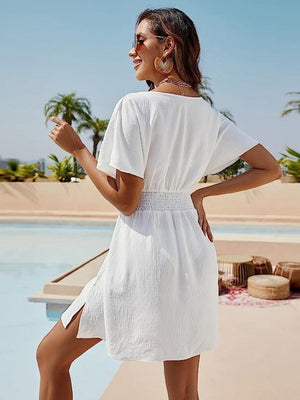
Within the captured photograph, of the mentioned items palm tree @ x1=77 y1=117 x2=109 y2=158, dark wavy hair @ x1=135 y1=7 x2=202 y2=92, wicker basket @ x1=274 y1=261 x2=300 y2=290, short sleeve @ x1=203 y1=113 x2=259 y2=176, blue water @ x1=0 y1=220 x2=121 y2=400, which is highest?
palm tree @ x1=77 y1=117 x2=109 y2=158

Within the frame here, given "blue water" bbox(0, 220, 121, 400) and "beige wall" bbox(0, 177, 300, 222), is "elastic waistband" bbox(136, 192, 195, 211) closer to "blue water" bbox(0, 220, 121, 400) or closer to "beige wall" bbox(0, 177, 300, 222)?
"blue water" bbox(0, 220, 121, 400)

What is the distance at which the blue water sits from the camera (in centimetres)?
338

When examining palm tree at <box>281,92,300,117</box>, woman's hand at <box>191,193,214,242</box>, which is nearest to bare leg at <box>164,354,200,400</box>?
woman's hand at <box>191,193,214,242</box>

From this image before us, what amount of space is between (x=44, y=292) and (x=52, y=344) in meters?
3.30

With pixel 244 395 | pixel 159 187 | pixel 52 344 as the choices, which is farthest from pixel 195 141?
pixel 244 395

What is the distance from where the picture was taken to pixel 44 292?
438 cm

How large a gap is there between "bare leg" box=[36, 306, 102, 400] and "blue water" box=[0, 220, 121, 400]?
2.11 meters

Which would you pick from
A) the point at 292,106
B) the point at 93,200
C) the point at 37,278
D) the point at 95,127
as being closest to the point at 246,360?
the point at 37,278

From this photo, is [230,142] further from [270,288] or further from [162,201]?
[270,288]

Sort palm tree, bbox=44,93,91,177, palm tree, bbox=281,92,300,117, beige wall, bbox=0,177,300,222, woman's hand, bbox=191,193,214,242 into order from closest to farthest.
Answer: woman's hand, bbox=191,193,214,242, beige wall, bbox=0,177,300,222, palm tree, bbox=281,92,300,117, palm tree, bbox=44,93,91,177

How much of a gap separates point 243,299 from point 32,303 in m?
2.28

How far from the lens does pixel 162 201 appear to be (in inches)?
47.9

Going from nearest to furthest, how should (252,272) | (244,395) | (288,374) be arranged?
(244,395), (288,374), (252,272)

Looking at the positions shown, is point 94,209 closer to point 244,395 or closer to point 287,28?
point 244,395
